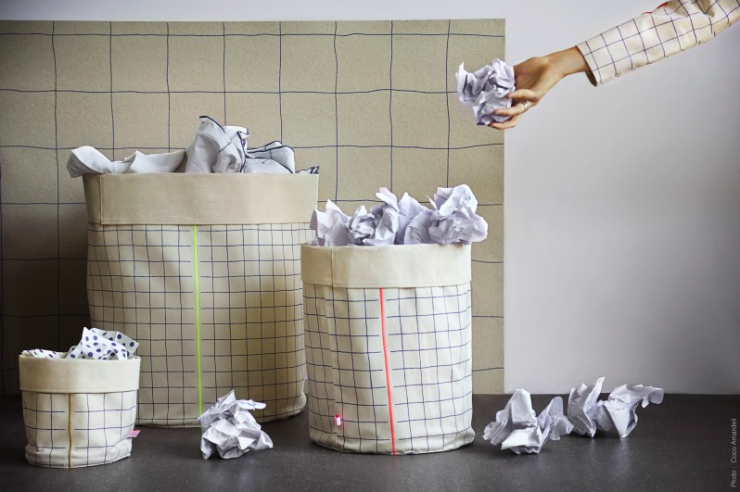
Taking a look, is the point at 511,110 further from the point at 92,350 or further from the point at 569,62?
the point at 92,350

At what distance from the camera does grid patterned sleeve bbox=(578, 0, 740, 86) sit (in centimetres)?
160

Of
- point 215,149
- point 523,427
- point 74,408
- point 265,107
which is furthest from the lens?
point 265,107

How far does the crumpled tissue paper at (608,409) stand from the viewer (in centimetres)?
163

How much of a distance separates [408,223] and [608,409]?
1.80 ft

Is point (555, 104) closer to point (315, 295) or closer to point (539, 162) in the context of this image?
point (539, 162)

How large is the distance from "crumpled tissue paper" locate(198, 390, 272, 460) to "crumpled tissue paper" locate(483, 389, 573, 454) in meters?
0.44

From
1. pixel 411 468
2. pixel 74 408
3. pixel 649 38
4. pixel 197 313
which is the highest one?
pixel 649 38

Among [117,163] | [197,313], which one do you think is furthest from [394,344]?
[117,163]

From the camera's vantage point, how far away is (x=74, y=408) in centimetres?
142

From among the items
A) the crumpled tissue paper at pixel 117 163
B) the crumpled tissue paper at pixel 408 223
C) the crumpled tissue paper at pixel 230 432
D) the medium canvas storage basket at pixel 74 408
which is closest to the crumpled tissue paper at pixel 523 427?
the crumpled tissue paper at pixel 408 223

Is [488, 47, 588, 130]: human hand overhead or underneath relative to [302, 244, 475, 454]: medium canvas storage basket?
overhead

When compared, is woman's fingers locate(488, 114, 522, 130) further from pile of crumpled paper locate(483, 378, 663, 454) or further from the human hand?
pile of crumpled paper locate(483, 378, 663, 454)

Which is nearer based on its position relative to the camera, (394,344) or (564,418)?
(394,344)

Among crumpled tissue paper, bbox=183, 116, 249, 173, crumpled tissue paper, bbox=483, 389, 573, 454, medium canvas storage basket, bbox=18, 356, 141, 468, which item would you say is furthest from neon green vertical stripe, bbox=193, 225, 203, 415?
crumpled tissue paper, bbox=483, 389, 573, 454
